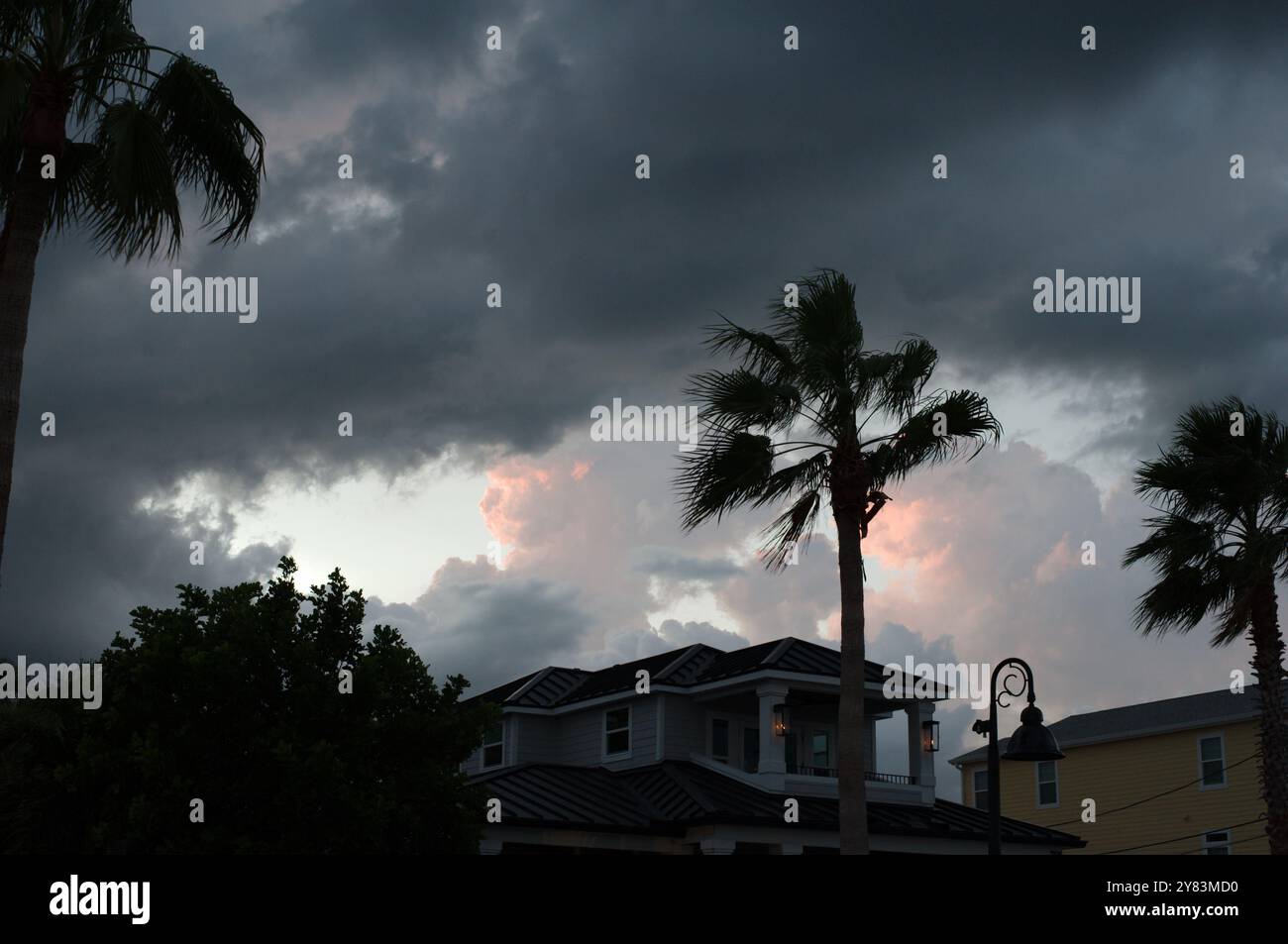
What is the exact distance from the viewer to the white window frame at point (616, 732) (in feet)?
105

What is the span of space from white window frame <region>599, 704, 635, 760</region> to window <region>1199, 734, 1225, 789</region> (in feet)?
58.8

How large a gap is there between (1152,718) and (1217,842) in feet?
14.6

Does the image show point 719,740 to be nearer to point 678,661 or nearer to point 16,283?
point 678,661

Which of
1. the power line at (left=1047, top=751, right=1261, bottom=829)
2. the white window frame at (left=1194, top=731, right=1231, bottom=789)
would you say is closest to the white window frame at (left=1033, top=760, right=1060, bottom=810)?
the power line at (left=1047, top=751, right=1261, bottom=829)

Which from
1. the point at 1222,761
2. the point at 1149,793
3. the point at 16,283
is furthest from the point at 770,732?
the point at 16,283

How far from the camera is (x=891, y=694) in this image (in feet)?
101

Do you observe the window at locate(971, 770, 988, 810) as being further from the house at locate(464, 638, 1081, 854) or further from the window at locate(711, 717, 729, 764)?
the window at locate(711, 717, 729, 764)

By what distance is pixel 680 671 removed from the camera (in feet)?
107

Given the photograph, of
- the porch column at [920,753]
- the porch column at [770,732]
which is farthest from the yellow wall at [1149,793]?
the porch column at [770,732]

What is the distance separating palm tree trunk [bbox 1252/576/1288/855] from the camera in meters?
22.5

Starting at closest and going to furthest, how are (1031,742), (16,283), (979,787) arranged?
(16,283) < (1031,742) < (979,787)
